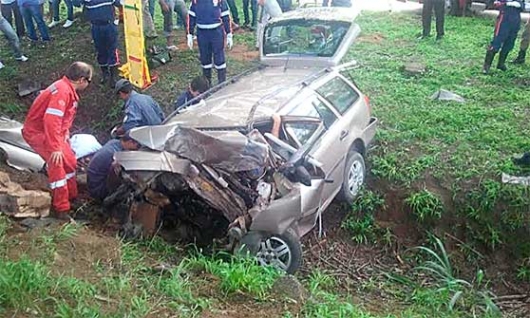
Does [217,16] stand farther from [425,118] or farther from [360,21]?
[360,21]

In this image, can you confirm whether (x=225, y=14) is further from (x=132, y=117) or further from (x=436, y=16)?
(x=436, y=16)

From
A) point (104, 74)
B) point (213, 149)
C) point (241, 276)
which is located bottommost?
point (241, 276)

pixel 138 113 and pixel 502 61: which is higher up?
pixel 138 113

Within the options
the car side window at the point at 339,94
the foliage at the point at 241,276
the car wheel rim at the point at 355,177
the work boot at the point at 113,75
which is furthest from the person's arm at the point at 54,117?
the work boot at the point at 113,75

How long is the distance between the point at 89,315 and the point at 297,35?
5361 millimetres

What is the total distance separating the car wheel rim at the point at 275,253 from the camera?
19.2 ft

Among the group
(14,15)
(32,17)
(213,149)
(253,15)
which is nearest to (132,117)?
(213,149)

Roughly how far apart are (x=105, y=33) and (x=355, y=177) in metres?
4.80

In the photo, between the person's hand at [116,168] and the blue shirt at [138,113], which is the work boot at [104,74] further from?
the person's hand at [116,168]

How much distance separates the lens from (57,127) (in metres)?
6.38

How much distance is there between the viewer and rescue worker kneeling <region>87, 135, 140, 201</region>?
6.74 m

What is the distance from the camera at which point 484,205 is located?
23.6ft

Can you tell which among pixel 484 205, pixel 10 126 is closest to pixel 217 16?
pixel 10 126

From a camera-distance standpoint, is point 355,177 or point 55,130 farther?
point 355,177
